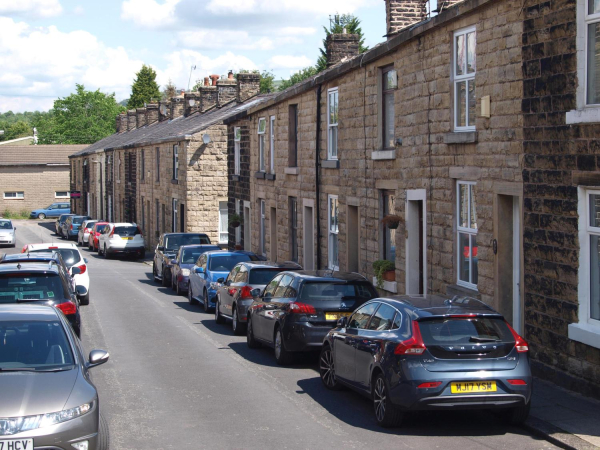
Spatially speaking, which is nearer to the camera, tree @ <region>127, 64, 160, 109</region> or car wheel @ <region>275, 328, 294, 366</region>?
car wheel @ <region>275, 328, 294, 366</region>

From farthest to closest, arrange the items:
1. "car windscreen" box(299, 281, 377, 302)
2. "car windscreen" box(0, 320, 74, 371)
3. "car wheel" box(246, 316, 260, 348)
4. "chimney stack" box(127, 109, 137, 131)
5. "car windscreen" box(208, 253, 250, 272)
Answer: "chimney stack" box(127, 109, 137, 131) → "car windscreen" box(208, 253, 250, 272) → "car wheel" box(246, 316, 260, 348) → "car windscreen" box(299, 281, 377, 302) → "car windscreen" box(0, 320, 74, 371)

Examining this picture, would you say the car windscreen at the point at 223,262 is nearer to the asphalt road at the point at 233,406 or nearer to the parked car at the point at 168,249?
the asphalt road at the point at 233,406

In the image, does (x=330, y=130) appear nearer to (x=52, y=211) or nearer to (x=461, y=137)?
(x=461, y=137)

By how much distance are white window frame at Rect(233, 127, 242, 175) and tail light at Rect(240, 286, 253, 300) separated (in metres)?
15.1

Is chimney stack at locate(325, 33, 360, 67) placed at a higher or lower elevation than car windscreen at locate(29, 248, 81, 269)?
higher

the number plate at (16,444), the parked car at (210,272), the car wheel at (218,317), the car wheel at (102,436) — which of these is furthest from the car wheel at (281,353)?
the parked car at (210,272)

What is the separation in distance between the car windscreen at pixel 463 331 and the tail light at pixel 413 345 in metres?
0.05

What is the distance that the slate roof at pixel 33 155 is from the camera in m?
84.4

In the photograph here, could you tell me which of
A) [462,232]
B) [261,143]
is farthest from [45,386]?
[261,143]

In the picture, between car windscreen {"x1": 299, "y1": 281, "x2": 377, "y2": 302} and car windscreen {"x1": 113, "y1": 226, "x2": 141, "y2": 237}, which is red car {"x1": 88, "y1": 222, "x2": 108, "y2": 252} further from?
car windscreen {"x1": 299, "y1": 281, "x2": 377, "y2": 302}

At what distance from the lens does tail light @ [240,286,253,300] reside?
1775 cm

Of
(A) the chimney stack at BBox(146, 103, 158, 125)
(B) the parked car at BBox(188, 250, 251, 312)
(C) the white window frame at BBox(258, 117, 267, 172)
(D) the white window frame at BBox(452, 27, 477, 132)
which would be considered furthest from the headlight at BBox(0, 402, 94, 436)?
(A) the chimney stack at BBox(146, 103, 158, 125)

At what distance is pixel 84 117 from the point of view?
113188 millimetres

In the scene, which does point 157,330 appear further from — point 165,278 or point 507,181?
point 165,278
